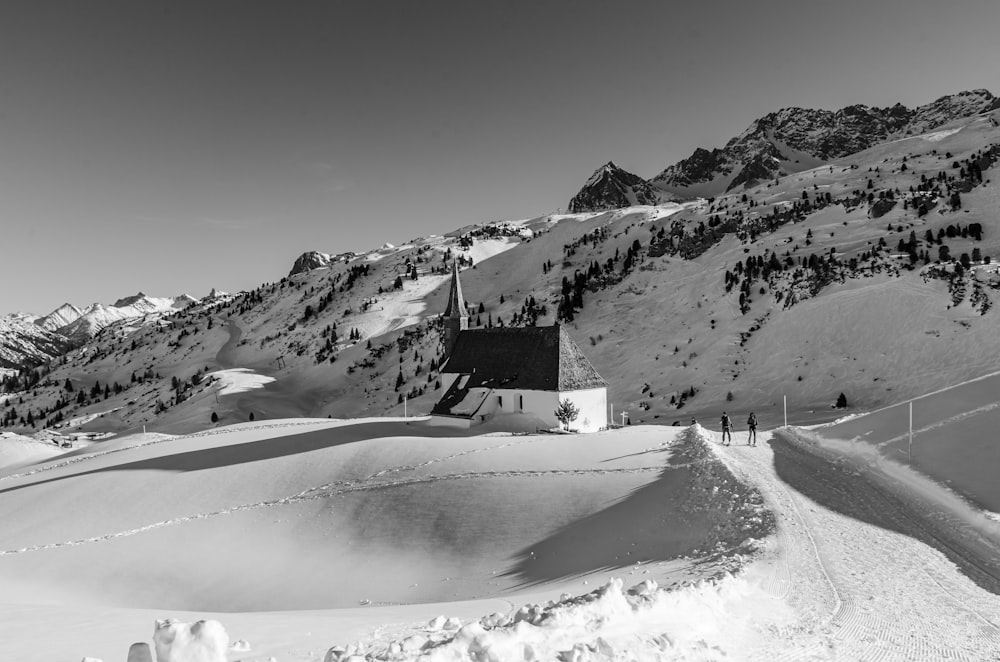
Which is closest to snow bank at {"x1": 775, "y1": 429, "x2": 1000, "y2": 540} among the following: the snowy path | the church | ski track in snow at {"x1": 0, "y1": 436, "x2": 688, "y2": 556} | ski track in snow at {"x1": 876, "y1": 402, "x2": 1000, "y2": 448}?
the snowy path

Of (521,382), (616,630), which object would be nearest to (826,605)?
(616,630)

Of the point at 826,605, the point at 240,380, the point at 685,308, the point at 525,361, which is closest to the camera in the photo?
the point at 826,605

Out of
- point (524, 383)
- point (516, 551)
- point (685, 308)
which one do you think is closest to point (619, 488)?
point (516, 551)

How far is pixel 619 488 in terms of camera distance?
21500 mm

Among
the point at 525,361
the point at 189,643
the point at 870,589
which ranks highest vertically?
the point at 525,361

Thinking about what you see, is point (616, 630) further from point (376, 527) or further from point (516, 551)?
point (376, 527)

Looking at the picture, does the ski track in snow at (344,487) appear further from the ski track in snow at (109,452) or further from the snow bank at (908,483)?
the ski track in snow at (109,452)

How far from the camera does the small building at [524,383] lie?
36094mm

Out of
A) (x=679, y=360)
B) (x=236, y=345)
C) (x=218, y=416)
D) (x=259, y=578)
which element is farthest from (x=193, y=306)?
(x=259, y=578)

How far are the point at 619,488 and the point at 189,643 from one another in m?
17.2

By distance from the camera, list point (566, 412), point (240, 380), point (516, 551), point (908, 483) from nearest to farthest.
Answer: point (516, 551), point (908, 483), point (566, 412), point (240, 380)

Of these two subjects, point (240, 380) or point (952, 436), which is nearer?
point (952, 436)

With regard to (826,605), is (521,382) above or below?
above

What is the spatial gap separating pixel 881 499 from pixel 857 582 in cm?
822
